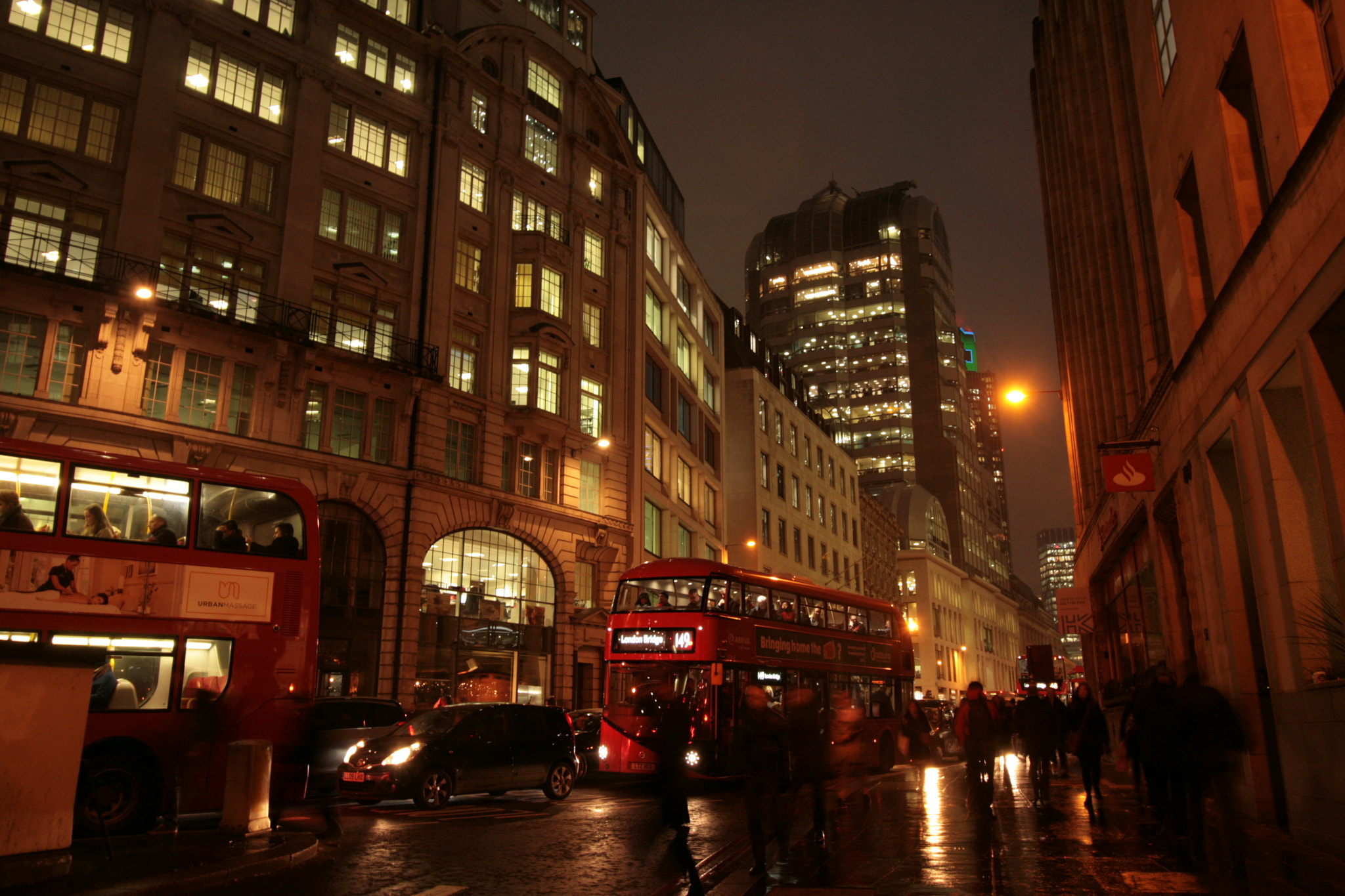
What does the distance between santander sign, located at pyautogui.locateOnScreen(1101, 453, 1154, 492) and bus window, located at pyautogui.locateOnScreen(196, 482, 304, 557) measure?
14.1 m

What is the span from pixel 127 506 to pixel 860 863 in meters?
9.61

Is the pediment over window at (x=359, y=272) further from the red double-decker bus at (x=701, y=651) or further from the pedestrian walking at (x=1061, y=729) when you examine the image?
the pedestrian walking at (x=1061, y=729)

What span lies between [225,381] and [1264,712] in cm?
2428

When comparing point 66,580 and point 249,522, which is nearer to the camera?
point 66,580

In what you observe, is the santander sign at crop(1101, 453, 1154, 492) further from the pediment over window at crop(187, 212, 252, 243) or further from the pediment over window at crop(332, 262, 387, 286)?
the pediment over window at crop(187, 212, 252, 243)

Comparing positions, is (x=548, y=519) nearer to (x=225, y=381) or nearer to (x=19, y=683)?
(x=225, y=381)

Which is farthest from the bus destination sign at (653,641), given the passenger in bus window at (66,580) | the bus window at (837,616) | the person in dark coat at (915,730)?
the passenger in bus window at (66,580)

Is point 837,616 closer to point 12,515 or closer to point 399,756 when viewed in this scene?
point 399,756

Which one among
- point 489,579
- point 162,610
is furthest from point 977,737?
point 489,579

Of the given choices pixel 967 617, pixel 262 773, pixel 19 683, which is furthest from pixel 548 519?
pixel 967 617

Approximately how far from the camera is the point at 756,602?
19.3 m

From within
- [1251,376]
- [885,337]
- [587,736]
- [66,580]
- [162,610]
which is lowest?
[587,736]

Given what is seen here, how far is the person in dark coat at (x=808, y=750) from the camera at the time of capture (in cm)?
966

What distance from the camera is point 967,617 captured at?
110 meters
